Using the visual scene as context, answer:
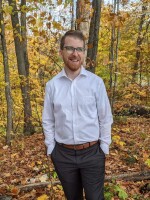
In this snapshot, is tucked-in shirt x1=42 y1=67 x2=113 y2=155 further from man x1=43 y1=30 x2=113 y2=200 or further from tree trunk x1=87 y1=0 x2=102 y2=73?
tree trunk x1=87 y1=0 x2=102 y2=73

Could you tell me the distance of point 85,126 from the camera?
3152 millimetres

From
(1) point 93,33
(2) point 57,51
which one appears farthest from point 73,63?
(2) point 57,51

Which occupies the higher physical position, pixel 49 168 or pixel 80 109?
pixel 80 109

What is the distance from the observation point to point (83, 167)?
3.24m

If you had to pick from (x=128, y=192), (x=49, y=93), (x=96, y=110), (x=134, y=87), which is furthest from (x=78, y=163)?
(x=134, y=87)

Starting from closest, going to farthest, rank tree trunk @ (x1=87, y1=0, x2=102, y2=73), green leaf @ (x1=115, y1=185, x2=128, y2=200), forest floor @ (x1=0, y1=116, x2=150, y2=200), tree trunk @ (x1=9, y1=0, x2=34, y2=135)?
green leaf @ (x1=115, y1=185, x2=128, y2=200), forest floor @ (x1=0, y1=116, x2=150, y2=200), tree trunk @ (x1=87, y1=0, x2=102, y2=73), tree trunk @ (x1=9, y1=0, x2=34, y2=135)

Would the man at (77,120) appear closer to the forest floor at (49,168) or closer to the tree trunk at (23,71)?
the forest floor at (49,168)

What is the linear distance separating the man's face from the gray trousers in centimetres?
97

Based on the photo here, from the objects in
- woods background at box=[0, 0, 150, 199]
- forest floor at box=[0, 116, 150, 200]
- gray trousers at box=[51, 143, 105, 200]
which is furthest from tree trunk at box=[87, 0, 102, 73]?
gray trousers at box=[51, 143, 105, 200]

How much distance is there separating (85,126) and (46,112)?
0.54 metres

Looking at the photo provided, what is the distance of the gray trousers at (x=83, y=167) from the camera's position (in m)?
3.21

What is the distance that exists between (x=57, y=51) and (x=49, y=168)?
13.6 ft

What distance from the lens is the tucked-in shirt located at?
3.13 m

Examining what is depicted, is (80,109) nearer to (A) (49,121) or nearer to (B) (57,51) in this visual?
(A) (49,121)
